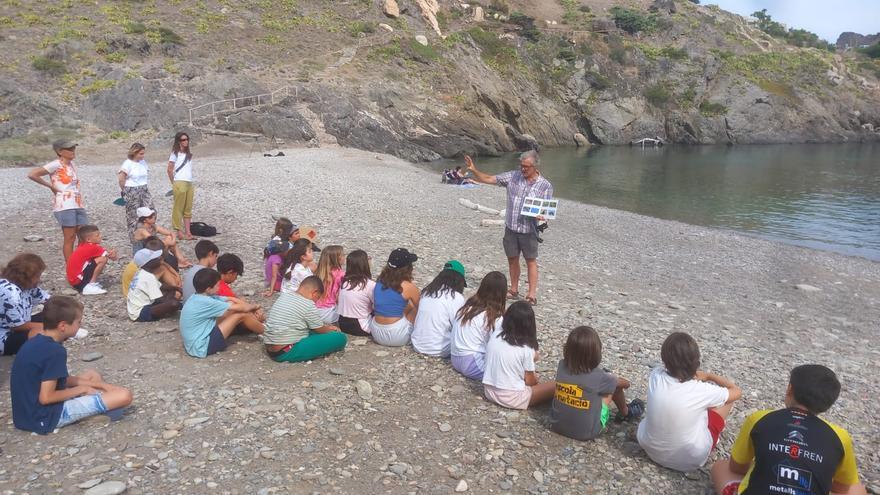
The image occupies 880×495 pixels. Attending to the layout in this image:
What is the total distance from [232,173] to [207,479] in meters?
21.6

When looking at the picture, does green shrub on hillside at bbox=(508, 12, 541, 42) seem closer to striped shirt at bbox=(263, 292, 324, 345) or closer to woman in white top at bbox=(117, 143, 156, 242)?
woman in white top at bbox=(117, 143, 156, 242)

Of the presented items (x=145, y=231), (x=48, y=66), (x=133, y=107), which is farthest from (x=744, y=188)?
(x=48, y=66)

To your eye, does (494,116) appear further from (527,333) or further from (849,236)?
(527,333)

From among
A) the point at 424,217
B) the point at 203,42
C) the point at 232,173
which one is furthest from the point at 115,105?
the point at 424,217

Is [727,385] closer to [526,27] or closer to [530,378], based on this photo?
[530,378]

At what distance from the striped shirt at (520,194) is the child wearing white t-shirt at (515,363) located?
3.51 metres

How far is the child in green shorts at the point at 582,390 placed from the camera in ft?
18.8

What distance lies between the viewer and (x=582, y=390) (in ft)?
18.8

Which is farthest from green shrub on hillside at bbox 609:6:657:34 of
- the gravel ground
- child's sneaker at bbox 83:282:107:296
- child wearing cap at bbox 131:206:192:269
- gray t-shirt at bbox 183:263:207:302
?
gray t-shirt at bbox 183:263:207:302

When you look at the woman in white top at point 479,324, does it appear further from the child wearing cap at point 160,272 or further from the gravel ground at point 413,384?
the child wearing cap at point 160,272

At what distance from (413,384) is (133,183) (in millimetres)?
7867

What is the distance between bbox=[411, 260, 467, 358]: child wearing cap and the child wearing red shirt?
5577 mm

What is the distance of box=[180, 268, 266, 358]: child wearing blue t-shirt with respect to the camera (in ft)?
23.2

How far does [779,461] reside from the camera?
4145mm
